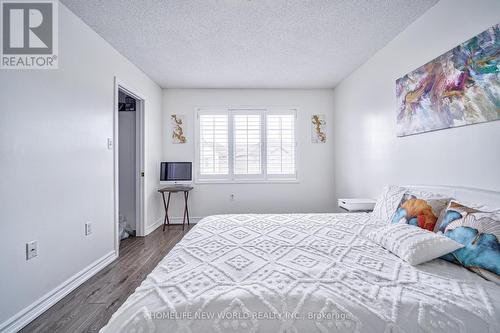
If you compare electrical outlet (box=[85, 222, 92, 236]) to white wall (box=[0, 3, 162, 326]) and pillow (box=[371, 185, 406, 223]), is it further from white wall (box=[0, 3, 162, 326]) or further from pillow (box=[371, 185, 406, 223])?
pillow (box=[371, 185, 406, 223])

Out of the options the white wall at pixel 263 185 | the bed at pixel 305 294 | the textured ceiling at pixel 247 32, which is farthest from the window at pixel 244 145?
the bed at pixel 305 294

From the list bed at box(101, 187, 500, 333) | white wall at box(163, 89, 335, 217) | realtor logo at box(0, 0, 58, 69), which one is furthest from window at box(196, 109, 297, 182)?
bed at box(101, 187, 500, 333)

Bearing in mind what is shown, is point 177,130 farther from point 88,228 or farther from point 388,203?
point 388,203

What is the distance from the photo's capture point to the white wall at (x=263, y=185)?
4.18 m

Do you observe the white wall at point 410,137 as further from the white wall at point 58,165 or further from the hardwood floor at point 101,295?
the white wall at point 58,165

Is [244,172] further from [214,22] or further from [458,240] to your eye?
[458,240]

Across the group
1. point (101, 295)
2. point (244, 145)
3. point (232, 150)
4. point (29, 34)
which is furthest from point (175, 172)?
point (29, 34)

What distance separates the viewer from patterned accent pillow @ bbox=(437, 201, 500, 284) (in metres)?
1.09

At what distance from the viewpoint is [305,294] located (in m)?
0.92

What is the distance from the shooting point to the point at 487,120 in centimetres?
155

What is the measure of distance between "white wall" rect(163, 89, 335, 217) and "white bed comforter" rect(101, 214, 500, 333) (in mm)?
2771

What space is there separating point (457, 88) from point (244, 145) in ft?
10.0

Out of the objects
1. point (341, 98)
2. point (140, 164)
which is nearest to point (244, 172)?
point (140, 164)

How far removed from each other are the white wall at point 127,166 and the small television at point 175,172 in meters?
0.48
